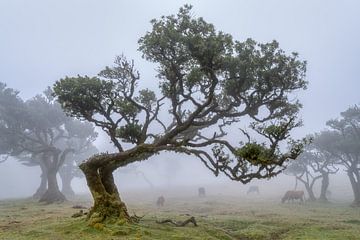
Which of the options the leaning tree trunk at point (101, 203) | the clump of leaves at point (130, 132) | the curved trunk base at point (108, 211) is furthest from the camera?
the clump of leaves at point (130, 132)

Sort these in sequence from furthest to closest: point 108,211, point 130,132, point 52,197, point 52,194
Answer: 1. point 52,194
2. point 52,197
3. point 130,132
4. point 108,211

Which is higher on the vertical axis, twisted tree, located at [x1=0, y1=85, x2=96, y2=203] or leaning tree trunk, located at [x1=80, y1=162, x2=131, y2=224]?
twisted tree, located at [x1=0, y1=85, x2=96, y2=203]

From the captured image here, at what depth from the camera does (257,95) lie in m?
22.9

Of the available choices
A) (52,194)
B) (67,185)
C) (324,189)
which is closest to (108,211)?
(52,194)

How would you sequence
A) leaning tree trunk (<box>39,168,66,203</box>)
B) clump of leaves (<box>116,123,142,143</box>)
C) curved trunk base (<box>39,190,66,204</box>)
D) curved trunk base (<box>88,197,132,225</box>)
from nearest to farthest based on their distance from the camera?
curved trunk base (<box>88,197,132,225</box>)
clump of leaves (<box>116,123,142,143</box>)
curved trunk base (<box>39,190,66,204</box>)
leaning tree trunk (<box>39,168,66,203</box>)

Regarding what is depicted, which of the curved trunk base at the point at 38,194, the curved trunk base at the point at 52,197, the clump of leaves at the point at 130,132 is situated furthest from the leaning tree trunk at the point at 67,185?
the clump of leaves at the point at 130,132

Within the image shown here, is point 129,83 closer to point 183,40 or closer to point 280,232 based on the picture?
point 183,40

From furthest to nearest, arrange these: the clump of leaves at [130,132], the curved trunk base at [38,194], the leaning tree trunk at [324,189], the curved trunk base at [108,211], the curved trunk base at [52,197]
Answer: the curved trunk base at [38,194]
the leaning tree trunk at [324,189]
the curved trunk base at [52,197]
the clump of leaves at [130,132]
the curved trunk base at [108,211]

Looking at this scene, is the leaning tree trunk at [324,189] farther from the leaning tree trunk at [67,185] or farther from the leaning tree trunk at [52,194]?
the leaning tree trunk at [67,185]

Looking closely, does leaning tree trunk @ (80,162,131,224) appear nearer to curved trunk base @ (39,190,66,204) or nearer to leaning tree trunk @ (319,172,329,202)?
curved trunk base @ (39,190,66,204)

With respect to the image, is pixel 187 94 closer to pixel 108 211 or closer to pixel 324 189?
pixel 108 211

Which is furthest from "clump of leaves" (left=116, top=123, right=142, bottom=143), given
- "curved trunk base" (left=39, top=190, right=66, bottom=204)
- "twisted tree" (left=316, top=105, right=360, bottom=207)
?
"twisted tree" (left=316, top=105, right=360, bottom=207)

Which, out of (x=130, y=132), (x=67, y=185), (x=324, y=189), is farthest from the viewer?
(x=67, y=185)

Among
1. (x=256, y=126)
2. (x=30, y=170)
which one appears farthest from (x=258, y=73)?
(x=30, y=170)
